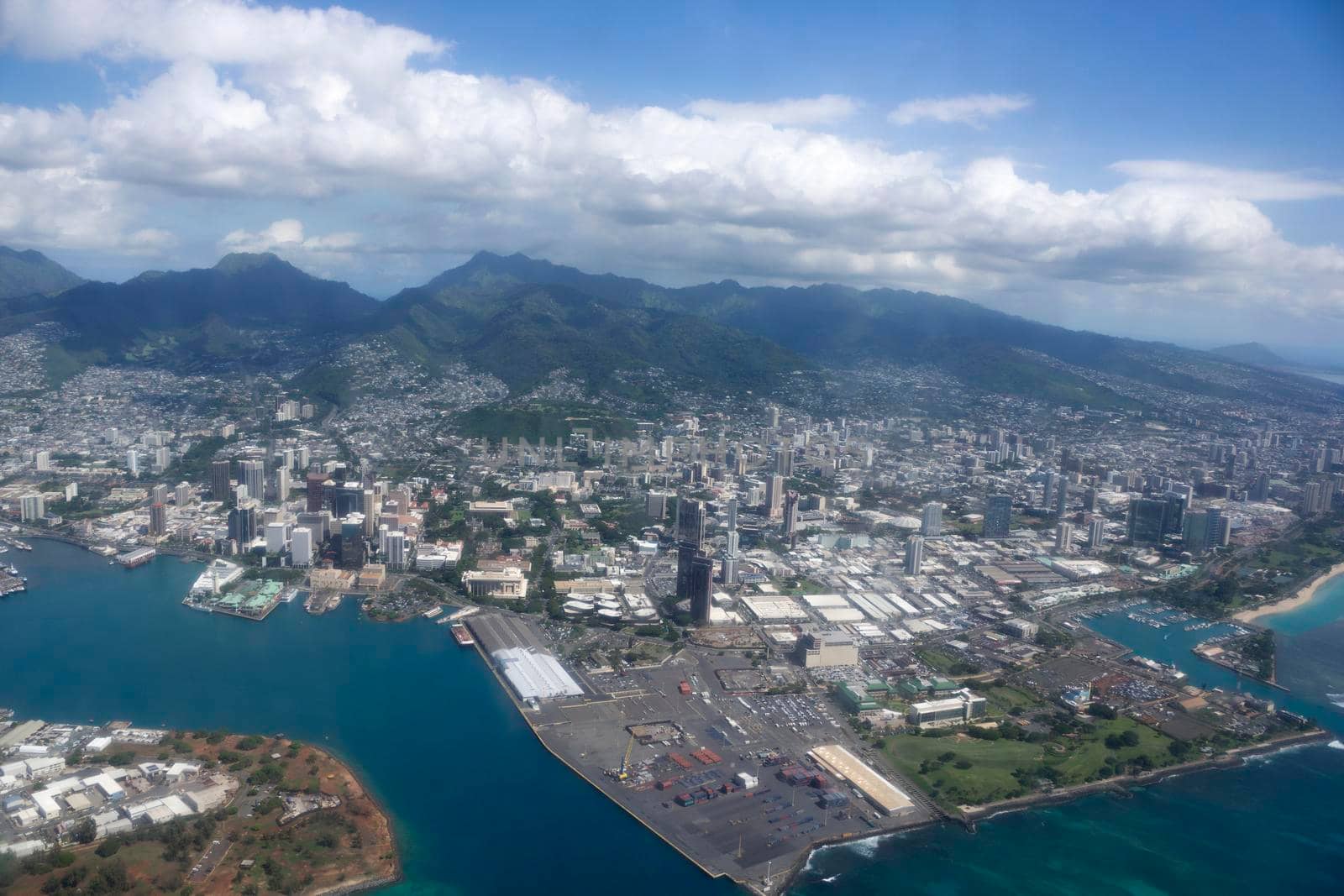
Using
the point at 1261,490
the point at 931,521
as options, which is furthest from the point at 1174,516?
the point at 1261,490

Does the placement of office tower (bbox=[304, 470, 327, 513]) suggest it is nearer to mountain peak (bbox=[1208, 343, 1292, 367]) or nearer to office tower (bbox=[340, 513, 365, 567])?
office tower (bbox=[340, 513, 365, 567])

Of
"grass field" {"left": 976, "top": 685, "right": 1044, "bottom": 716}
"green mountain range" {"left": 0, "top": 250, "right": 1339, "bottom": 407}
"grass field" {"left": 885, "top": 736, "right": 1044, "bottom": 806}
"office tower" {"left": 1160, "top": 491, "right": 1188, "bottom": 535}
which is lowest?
"grass field" {"left": 885, "top": 736, "right": 1044, "bottom": 806}

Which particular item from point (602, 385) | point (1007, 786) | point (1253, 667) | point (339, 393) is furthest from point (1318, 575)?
point (339, 393)

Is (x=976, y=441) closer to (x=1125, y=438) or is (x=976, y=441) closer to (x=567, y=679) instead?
(x=1125, y=438)

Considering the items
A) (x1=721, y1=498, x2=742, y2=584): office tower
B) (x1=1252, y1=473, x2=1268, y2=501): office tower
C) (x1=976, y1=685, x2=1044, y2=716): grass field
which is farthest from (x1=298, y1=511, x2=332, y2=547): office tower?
(x1=1252, y1=473, x2=1268, y2=501): office tower

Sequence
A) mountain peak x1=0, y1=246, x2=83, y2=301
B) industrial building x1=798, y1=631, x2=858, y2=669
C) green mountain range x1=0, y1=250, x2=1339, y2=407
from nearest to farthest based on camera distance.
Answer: industrial building x1=798, y1=631, x2=858, y2=669, green mountain range x1=0, y1=250, x2=1339, y2=407, mountain peak x1=0, y1=246, x2=83, y2=301

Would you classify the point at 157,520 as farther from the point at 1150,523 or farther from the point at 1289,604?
the point at 1289,604

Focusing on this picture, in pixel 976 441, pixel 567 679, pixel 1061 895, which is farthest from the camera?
pixel 976 441
